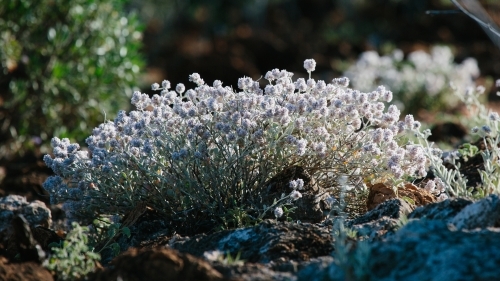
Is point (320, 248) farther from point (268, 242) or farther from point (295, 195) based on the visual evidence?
point (295, 195)

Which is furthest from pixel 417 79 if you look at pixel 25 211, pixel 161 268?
pixel 161 268

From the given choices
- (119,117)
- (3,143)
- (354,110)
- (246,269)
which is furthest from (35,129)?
(246,269)

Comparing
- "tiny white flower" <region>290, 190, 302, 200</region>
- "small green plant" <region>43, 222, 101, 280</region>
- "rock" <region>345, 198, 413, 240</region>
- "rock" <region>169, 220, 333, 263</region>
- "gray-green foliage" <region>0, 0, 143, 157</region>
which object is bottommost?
"small green plant" <region>43, 222, 101, 280</region>

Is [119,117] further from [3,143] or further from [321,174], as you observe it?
[3,143]

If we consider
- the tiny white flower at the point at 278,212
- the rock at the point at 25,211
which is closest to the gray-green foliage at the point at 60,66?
the rock at the point at 25,211

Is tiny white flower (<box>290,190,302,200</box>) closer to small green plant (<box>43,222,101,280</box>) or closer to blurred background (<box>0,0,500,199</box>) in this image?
small green plant (<box>43,222,101,280</box>)

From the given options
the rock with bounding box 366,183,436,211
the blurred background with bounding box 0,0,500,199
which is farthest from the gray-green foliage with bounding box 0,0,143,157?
the rock with bounding box 366,183,436,211
